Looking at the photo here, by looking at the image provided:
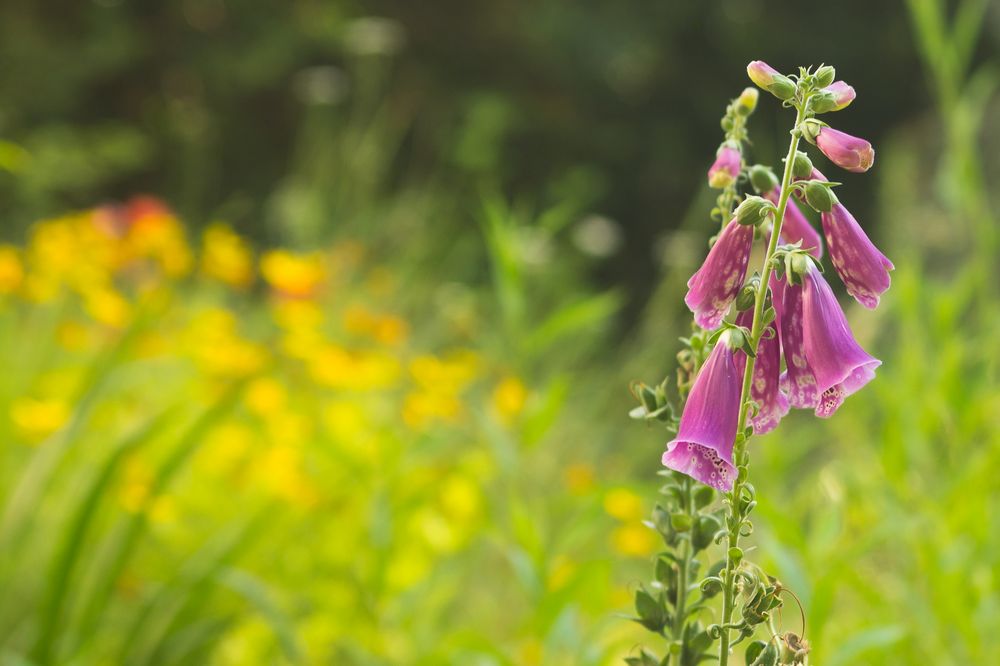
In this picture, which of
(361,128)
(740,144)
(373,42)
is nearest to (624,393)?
(373,42)

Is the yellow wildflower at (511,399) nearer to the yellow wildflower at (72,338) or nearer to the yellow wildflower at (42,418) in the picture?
the yellow wildflower at (42,418)

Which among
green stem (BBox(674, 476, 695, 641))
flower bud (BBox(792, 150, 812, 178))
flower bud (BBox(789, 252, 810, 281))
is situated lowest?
green stem (BBox(674, 476, 695, 641))

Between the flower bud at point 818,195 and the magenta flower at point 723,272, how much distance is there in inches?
2.6

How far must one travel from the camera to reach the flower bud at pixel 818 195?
72 centimetres

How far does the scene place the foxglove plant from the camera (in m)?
0.74

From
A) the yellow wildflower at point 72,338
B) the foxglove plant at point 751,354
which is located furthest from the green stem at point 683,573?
the yellow wildflower at point 72,338

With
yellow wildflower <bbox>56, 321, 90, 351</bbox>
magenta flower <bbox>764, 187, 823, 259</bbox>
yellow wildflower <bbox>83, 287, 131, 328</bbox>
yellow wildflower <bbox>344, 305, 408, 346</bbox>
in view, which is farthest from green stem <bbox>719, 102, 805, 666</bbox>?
yellow wildflower <bbox>56, 321, 90, 351</bbox>

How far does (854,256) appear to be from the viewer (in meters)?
0.81

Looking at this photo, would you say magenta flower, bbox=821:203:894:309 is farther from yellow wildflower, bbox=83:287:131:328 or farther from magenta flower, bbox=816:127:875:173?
yellow wildflower, bbox=83:287:131:328

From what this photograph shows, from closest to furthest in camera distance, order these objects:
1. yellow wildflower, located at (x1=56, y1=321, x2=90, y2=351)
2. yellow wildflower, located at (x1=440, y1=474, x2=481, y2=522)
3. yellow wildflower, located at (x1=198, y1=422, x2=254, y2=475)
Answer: yellow wildflower, located at (x1=440, y1=474, x2=481, y2=522), yellow wildflower, located at (x1=198, y1=422, x2=254, y2=475), yellow wildflower, located at (x1=56, y1=321, x2=90, y2=351)

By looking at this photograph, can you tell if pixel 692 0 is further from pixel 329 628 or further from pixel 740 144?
pixel 740 144

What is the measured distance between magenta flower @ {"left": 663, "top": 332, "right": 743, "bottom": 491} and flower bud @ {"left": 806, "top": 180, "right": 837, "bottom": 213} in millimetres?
112

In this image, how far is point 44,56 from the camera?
6.58 metres

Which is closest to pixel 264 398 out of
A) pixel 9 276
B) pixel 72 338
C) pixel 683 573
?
pixel 72 338
